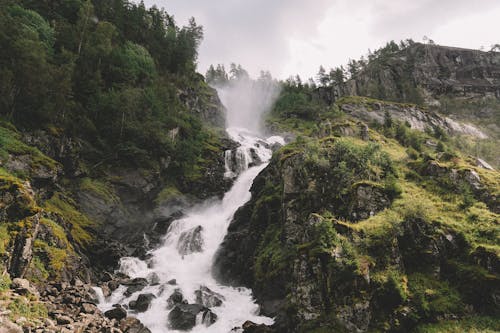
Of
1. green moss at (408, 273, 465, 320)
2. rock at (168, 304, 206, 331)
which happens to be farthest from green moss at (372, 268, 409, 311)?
rock at (168, 304, 206, 331)

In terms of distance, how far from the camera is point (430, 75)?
92.9 meters

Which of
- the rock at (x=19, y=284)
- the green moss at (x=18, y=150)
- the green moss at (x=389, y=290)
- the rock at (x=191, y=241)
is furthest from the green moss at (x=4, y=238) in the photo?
the green moss at (x=389, y=290)

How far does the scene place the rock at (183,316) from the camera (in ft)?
78.2

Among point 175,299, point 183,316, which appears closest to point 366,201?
point 183,316

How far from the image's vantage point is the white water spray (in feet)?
81.8

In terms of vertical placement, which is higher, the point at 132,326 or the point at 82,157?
the point at 82,157

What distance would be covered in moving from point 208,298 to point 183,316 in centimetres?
375

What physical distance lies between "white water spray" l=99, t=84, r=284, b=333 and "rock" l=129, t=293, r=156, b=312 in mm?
329

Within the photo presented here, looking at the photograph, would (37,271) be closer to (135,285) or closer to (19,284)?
(19,284)

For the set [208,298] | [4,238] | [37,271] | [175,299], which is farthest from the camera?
[208,298]

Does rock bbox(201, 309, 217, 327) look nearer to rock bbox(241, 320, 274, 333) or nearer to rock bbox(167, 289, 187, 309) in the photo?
rock bbox(241, 320, 274, 333)

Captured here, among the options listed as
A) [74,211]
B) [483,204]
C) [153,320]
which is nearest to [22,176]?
[74,211]

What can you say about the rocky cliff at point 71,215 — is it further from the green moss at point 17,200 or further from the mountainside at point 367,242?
the mountainside at point 367,242

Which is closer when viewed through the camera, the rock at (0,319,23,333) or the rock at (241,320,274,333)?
the rock at (0,319,23,333)
